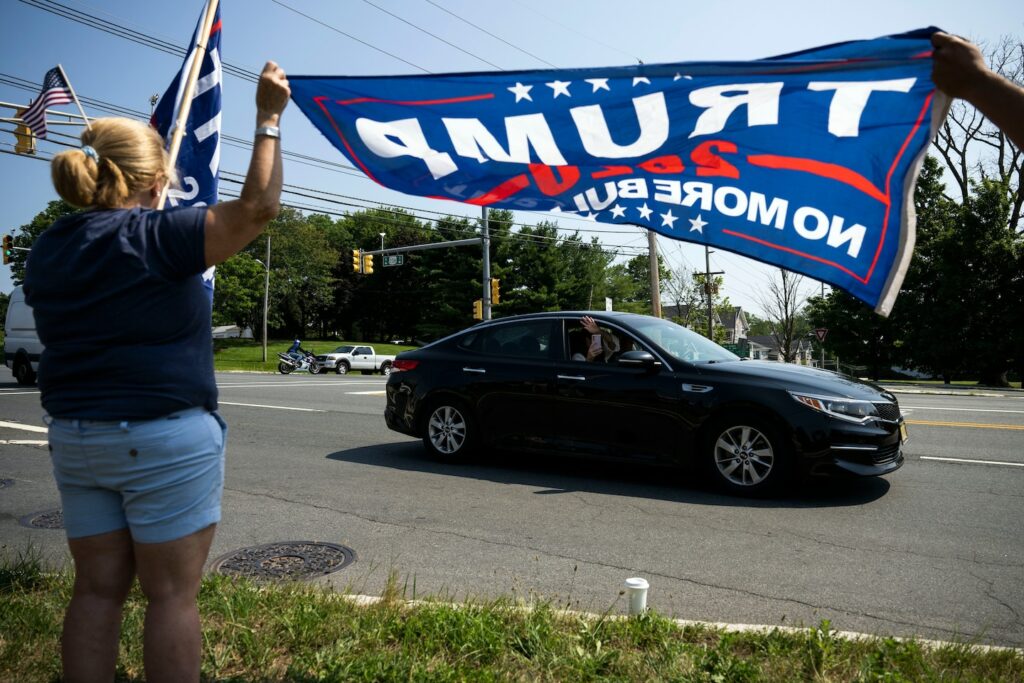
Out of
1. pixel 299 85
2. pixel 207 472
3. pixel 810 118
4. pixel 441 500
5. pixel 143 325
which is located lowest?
pixel 441 500

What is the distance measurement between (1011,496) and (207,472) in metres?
6.85

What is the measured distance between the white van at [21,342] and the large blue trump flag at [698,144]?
20.2m

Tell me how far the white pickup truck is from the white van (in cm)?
1559

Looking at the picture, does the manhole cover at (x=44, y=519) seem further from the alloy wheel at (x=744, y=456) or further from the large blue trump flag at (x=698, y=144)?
the alloy wheel at (x=744, y=456)

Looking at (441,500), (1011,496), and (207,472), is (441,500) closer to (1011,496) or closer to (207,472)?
(207,472)

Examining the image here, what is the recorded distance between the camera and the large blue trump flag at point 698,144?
2906mm

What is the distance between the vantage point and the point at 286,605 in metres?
3.54

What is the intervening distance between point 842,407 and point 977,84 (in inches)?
170

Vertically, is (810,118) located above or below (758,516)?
above

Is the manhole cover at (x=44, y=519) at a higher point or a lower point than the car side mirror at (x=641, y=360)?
lower

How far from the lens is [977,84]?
226 cm

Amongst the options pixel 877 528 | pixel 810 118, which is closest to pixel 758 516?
pixel 877 528

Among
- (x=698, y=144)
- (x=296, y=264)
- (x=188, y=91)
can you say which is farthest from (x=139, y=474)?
(x=296, y=264)

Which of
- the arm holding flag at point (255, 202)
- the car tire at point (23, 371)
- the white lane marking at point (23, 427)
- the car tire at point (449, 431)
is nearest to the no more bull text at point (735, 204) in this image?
the arm holding flag at point (255, 202)
